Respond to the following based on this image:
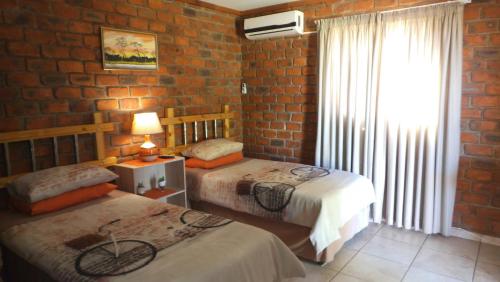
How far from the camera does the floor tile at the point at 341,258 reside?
2.64 metres

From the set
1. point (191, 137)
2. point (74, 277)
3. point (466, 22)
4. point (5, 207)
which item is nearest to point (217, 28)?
point (191, 137)

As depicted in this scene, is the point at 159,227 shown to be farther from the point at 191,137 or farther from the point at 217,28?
the point at 217,28

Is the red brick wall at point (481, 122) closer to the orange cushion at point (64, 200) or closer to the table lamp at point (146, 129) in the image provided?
the table lamp at point (146, 129)

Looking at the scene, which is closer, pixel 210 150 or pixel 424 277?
pixel 424 277

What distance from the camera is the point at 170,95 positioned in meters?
3.54

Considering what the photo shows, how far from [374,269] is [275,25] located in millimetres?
2646

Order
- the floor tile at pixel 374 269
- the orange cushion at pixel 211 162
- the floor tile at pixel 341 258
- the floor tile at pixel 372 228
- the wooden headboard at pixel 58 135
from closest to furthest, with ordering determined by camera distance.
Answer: the wooden headboard at pixel 58 135 → the floor tile at pixel 374 269 → the floor tile at pixel 341 258 → the floor tile at pixel 372 228 → the orange cushion at pixel 211 162

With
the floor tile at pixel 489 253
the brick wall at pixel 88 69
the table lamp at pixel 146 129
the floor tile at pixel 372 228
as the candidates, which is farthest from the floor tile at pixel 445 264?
the brick wall at pixel 88 69

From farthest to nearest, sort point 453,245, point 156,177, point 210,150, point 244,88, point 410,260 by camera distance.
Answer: point 244,88 < point 210,150 < point 156,177 < point 453,245 < point 410,260

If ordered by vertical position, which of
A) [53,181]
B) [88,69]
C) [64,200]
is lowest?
[64,200]

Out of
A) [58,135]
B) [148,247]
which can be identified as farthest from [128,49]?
[148,247]

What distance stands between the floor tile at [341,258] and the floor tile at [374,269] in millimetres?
40

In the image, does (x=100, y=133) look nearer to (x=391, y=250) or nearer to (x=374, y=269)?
(x=374, y=269)

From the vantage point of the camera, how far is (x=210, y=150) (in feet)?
11.4
